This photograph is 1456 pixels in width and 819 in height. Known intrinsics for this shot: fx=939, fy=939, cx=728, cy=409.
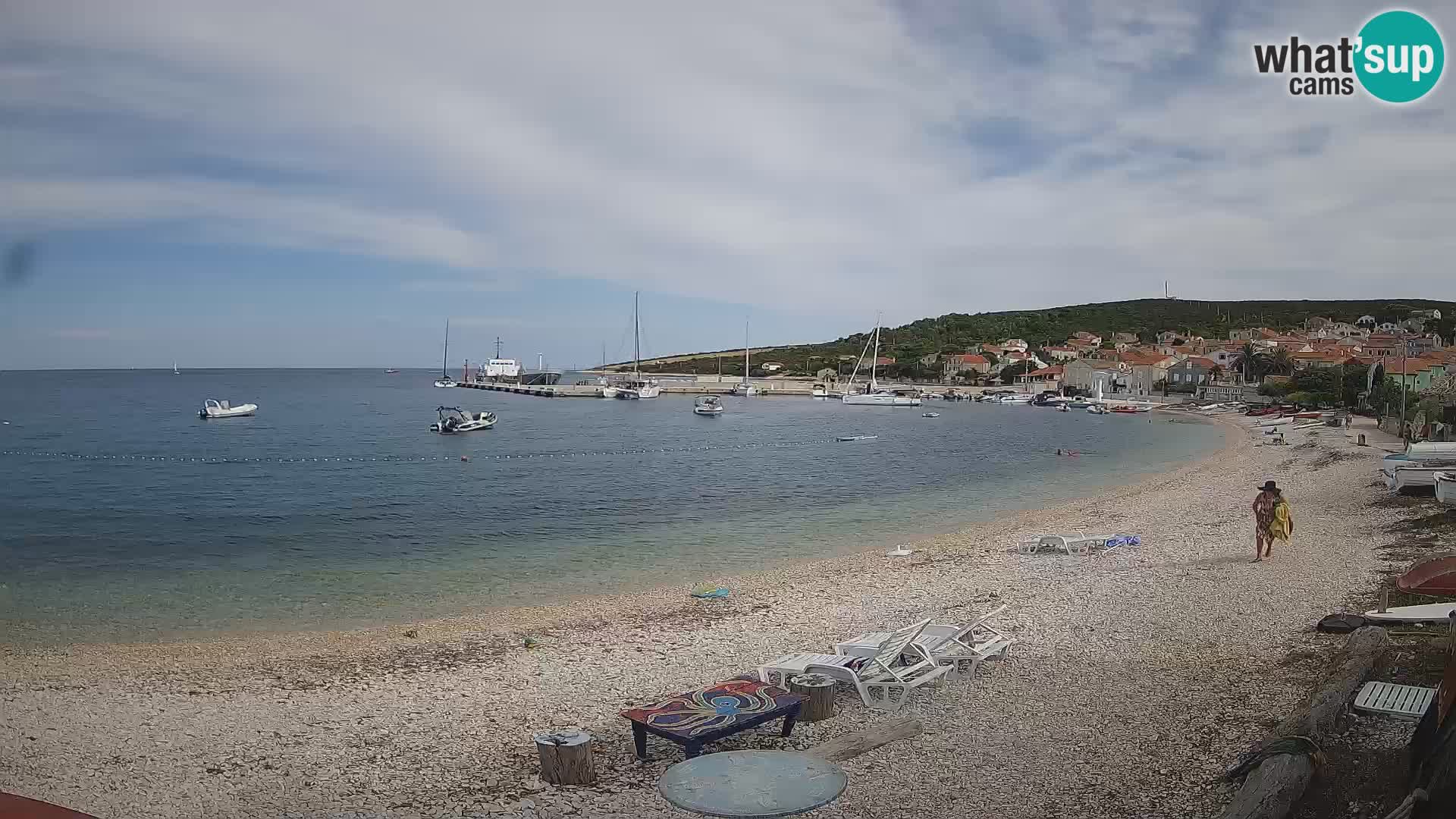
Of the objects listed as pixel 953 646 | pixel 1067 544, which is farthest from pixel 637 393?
pixel 953 646

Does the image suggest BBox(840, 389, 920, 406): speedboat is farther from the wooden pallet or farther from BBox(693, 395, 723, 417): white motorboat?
the wooden pallet

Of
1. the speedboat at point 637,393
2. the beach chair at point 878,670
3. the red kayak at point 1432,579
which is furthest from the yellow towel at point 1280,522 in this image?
the speedboat at point 637,393

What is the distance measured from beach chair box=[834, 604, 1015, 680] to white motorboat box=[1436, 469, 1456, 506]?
45.2 feet

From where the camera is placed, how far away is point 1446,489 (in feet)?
61.5

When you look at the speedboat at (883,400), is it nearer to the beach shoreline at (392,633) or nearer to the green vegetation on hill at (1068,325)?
the green vegetation on hill at (1068,325)

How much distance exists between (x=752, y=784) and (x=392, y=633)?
908cm

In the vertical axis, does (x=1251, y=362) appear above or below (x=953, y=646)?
above

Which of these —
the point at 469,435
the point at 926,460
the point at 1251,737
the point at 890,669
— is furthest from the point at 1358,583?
the point at 469,435

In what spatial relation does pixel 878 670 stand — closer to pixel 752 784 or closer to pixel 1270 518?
pixel 752 784

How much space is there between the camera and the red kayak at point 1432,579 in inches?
315

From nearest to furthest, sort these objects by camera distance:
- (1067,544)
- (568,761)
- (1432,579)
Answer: (568,761), (1432,579), (1067,544)

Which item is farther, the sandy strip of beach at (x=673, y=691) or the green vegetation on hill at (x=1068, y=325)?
the green vegetation on hill at (x=1068, y=325)

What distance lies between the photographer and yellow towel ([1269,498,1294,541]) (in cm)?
1538

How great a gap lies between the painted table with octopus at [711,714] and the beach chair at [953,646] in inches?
74.2
